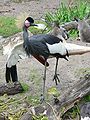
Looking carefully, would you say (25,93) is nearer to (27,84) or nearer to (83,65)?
(27,84)

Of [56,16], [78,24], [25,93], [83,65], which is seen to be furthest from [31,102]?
[56,16]

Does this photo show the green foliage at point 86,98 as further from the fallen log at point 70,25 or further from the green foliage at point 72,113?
the fallen log at point 70,25

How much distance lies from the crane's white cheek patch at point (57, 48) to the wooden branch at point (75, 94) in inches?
29.2

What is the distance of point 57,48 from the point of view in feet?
20.7

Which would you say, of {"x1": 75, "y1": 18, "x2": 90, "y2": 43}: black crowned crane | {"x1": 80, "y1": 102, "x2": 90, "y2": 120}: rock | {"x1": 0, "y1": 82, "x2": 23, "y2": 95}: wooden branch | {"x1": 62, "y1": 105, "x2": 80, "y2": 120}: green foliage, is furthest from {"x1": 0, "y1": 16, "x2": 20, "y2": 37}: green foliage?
{"x1": 80, "y1": 102, "x2": 90, "y2": 120}: rock

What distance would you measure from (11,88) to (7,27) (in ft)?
13.2

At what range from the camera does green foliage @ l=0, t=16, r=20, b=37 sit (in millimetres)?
9953

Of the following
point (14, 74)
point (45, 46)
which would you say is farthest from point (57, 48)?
point (14, 74)

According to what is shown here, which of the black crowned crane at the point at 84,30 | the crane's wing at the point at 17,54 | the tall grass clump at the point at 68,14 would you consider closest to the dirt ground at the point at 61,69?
the black crowned crane at the point at 84,30

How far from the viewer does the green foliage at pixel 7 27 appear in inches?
392

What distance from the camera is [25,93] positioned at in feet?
21.4

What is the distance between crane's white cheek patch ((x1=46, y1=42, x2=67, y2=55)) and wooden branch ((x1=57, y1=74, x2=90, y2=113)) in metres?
0.74

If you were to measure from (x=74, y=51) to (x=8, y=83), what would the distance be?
101 cm

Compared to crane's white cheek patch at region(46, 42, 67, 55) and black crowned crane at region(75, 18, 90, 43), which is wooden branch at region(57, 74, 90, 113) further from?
black crowned crane at region(75, 18, 90, 43)
